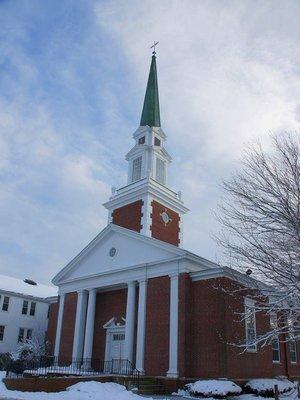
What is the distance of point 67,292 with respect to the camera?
98.8ft

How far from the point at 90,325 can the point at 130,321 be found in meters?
3.98

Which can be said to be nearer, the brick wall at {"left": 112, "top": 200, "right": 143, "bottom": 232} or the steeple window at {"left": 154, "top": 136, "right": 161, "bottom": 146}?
the brick wall at {"left": 112, "top": 200, "right": 143, "bottom": 232}

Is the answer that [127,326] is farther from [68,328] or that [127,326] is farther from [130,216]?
[130,216]

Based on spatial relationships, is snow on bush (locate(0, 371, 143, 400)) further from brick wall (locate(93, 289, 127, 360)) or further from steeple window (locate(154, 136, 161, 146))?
steeple window (locate(154, 136, 161, 146))

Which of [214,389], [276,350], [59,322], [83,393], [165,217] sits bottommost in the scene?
[83,393]

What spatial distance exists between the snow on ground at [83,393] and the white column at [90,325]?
7853 millimetres

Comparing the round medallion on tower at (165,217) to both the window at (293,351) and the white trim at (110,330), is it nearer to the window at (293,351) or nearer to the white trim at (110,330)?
the white trim at (110,330)

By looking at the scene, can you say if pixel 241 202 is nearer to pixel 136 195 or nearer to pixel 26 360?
pixel 136 195

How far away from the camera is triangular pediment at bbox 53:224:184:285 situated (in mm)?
24922

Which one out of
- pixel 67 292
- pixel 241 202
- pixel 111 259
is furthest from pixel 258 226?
pixel 67 292

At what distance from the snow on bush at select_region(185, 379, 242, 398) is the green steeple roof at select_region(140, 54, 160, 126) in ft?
68.7

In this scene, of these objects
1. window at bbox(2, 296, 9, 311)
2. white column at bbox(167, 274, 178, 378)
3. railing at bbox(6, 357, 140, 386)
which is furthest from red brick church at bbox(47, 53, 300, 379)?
window at bbox(2, 296, 9, 311)

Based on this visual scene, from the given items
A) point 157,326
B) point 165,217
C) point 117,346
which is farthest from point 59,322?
point 165,217

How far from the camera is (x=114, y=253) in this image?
90.6 ft
